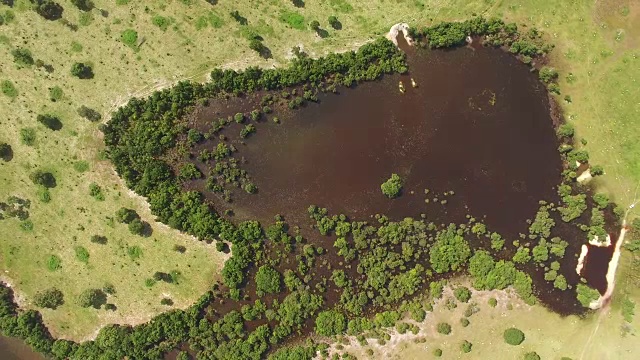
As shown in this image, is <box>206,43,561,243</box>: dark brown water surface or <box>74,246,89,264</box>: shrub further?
<box>206,43,561,243</box>: dark brown water surface

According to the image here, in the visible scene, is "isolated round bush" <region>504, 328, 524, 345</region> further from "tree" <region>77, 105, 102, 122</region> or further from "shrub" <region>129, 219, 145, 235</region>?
"tree" <region>77, 105, 102, 122</region>

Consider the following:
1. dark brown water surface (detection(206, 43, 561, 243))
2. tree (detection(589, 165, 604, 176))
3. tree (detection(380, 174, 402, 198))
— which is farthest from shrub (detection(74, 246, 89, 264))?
tree (detection(589, 165, 604, 176))

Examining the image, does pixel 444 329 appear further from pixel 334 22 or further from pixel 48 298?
pixel 48 298

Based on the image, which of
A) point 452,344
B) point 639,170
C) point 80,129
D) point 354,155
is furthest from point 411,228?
point 80,129

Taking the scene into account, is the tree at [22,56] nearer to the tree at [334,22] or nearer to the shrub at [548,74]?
the tree at [334,22]

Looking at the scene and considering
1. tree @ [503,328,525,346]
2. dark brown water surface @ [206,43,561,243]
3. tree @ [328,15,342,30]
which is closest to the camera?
tree @ [328,15,342,30]

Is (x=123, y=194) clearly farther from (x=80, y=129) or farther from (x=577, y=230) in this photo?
(x=577, y=230)

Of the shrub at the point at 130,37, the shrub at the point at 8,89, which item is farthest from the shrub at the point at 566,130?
the shrub at the point at 8,89
